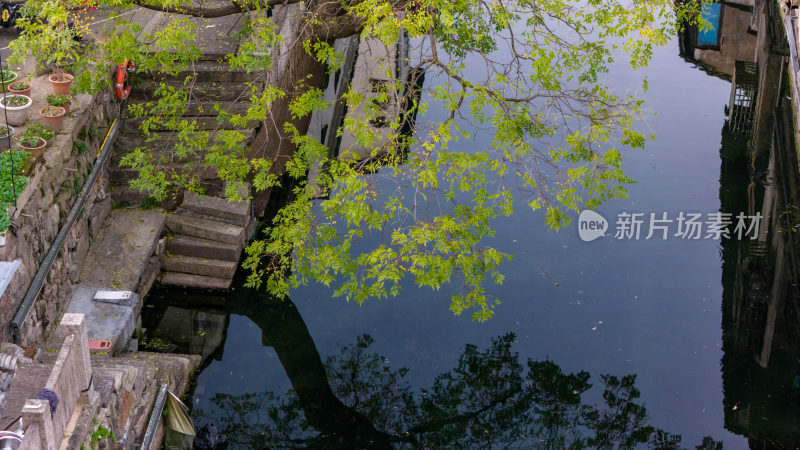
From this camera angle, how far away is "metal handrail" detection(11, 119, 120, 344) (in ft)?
33.1

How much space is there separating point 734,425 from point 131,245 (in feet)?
29.1

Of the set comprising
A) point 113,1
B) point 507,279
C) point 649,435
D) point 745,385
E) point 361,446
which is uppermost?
point 113,1

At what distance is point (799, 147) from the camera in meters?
15.3

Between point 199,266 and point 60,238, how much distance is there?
2.41 metres

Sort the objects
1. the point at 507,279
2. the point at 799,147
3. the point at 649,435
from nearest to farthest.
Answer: the point at 649,435
the point at 507,279
the point at 799,147

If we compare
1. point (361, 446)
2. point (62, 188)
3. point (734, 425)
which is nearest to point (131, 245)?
point (62, 188)

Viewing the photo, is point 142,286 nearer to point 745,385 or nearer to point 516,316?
point 516,316

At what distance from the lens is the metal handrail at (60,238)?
10.1 metres

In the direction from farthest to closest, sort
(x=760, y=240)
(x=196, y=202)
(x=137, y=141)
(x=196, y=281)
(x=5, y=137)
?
(x=760, y=240)
(x=137, y=141)
(x=196, y=202)
(x=196, y=281)
(x=5, y=137)

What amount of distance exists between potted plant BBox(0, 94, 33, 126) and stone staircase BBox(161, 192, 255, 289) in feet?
9.45

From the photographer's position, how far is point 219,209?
45.3 ft

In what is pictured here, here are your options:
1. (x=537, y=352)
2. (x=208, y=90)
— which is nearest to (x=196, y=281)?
(x=208, y=90)

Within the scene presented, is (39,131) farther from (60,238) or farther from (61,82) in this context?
(60,238)

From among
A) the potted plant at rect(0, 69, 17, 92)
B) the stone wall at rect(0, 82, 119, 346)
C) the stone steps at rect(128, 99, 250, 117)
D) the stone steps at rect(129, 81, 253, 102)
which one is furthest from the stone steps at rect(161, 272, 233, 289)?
the potted plant at rect(0, 69, 17, 92)
